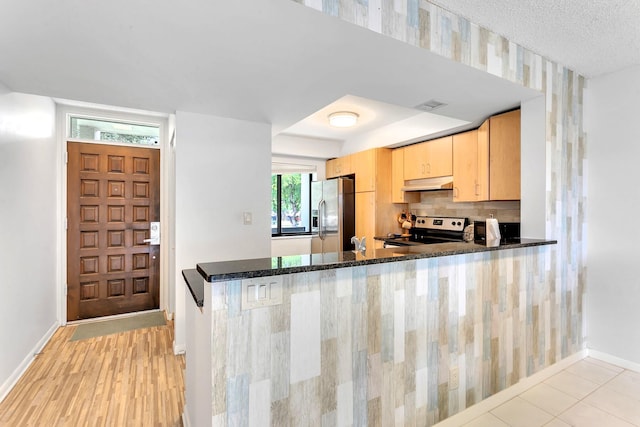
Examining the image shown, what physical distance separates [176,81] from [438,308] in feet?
7.43

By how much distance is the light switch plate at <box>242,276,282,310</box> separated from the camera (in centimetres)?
126

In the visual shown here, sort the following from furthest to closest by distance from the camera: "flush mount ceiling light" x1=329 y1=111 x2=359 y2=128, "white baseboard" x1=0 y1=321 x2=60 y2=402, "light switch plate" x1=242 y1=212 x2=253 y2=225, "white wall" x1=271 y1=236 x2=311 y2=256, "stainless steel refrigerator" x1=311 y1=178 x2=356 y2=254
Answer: "white wall" x1=271 y1=236 x2=311 y2=256 → "stainless steel refrigerator" x1=311 y1=178 x2=356 y2=254 → "flush mount ceiling light" x1=329 y1=111 x2=359 y2=128 → "light switch plate" x1=242 y1=212 x2=253 y2=225 → "white baseboard" x1=0 y1=321 x2=60 y2=402

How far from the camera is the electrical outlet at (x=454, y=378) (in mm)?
1888

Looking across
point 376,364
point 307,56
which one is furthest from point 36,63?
point 376,364

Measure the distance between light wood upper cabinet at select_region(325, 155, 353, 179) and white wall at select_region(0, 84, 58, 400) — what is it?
12.0ft

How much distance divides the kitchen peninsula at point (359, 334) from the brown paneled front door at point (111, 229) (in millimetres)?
2568

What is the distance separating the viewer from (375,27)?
5.01 feet

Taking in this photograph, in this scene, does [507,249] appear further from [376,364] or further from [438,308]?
[376,364]

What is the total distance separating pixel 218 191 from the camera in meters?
3.00

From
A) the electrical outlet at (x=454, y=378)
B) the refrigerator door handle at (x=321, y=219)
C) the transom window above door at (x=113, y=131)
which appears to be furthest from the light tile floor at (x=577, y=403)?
the transom window above door at (x=113, y=131)

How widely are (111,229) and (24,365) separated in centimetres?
163

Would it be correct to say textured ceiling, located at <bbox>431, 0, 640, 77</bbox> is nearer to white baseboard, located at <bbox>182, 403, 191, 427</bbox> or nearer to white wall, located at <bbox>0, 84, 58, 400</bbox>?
white baseboard, located at <bbox>182, 403, 191, 427</bbox>

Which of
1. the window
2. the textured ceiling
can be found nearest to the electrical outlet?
the textured ceiling

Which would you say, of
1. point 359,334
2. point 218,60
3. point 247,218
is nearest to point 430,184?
point 247,218
